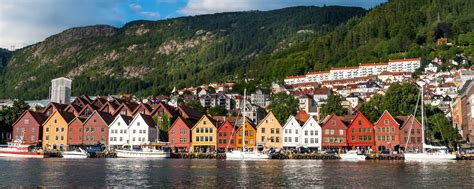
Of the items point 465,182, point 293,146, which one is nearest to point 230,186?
point 465,182

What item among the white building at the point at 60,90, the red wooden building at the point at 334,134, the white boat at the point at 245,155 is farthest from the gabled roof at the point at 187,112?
the white building at the point at 60,90

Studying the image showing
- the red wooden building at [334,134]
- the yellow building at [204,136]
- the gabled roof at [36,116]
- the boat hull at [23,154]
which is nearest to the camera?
the boat hull at [23,154]

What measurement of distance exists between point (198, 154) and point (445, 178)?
56315 mm

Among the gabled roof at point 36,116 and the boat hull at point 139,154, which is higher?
the gabled roof at point 36,116

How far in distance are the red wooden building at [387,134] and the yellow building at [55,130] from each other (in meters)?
60.3

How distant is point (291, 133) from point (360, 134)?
12917 mm

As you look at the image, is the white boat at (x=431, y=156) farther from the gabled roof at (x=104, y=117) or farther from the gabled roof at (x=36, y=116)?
the gabled roof at (x=36, y=116)

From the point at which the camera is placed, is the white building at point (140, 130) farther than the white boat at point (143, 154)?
Yes

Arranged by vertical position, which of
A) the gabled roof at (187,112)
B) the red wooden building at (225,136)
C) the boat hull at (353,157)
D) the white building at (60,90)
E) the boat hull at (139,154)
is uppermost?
the white building at (60,90)

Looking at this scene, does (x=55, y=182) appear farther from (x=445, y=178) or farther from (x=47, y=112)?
(x=47, y=112)

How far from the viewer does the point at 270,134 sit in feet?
372

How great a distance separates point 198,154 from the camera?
104 meters

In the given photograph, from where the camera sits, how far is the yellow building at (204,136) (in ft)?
376

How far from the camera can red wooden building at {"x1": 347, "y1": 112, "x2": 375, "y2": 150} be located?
109562mm
